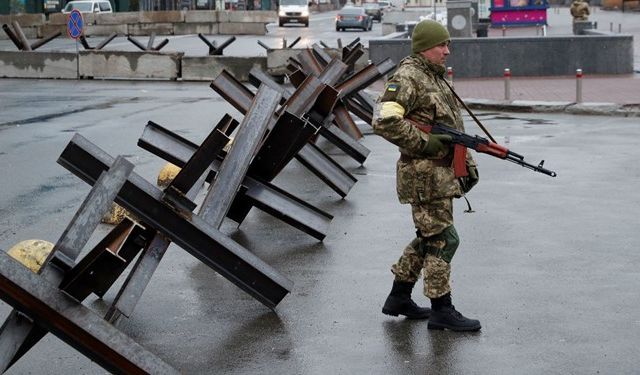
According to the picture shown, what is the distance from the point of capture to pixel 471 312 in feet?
24.7

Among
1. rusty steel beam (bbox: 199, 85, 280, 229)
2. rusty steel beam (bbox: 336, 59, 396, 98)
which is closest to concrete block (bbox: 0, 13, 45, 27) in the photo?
rusty steel beam (bbox: 336, 59, 396, 98)

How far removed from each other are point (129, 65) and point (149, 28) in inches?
1338

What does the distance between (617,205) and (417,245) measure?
181 inches

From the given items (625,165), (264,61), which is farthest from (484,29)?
(625,165)

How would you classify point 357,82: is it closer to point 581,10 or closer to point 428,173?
point 428,173

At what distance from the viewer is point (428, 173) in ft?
22.9

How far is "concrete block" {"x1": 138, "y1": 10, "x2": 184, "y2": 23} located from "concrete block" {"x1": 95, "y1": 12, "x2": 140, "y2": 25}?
0.49 m

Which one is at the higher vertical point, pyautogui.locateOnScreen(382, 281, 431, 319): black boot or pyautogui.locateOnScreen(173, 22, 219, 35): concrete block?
pyautogui.locateOnScreen(173, 22, 219, 35): concrete block

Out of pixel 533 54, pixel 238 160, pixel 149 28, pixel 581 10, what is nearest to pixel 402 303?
pixel 238 160

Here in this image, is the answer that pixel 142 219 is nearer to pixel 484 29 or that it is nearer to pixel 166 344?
pixel 166 344

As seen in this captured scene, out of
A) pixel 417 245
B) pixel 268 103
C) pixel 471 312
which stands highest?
pixel 268 103

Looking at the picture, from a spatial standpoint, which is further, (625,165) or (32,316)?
(625,165)

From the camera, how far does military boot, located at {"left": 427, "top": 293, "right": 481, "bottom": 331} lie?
278 inches

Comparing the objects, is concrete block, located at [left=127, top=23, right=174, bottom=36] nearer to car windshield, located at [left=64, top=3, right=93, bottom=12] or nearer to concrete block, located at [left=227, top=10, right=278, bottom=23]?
car windshield, located at [left=64, top=3, right=93, bottom=12]
